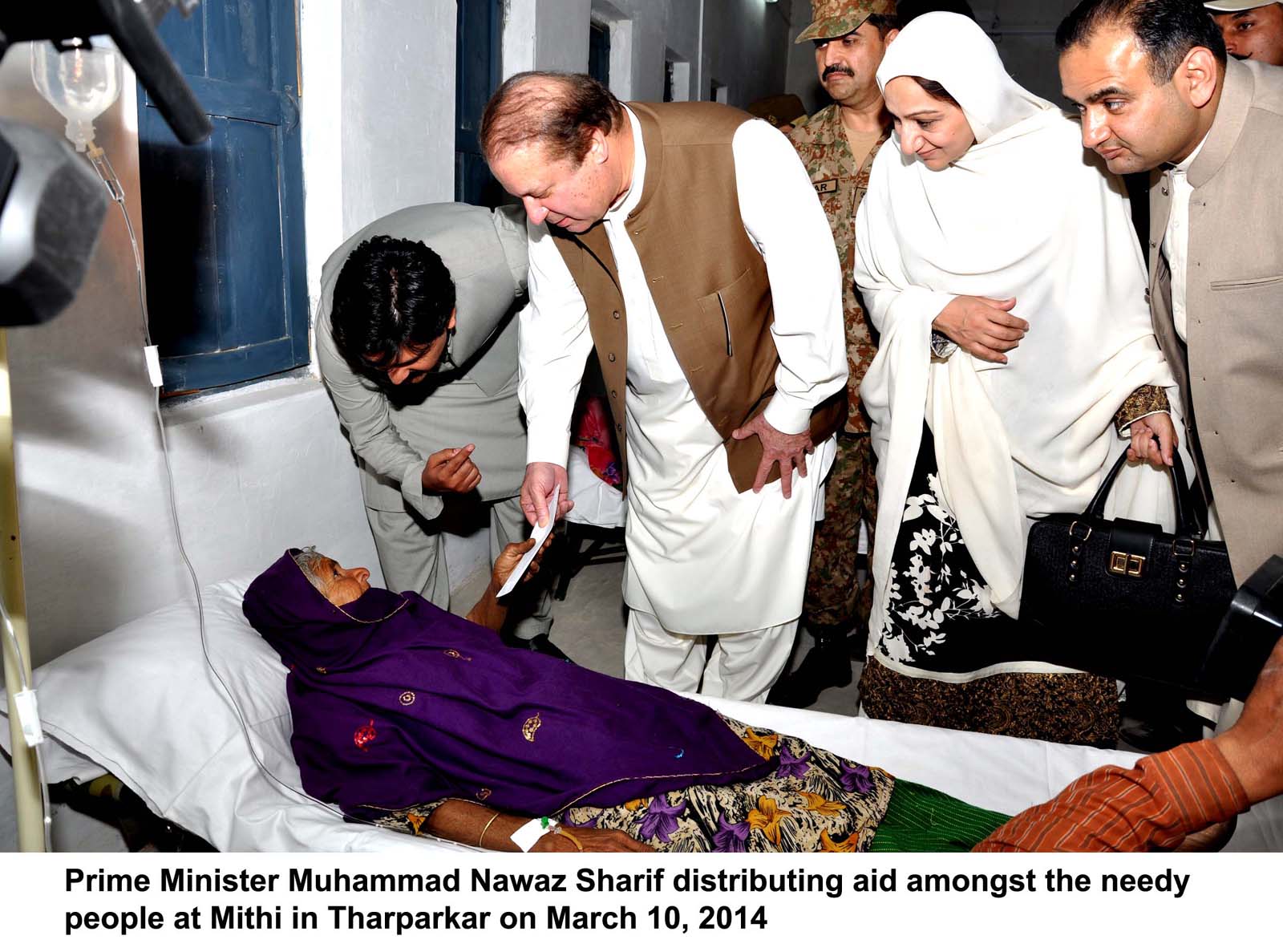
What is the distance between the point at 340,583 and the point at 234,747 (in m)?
0.39

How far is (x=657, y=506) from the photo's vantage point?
97.3 inches

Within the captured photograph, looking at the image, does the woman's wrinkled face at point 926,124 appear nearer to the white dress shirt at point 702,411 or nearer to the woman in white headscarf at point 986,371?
the woman in white headscarf at point 986,371

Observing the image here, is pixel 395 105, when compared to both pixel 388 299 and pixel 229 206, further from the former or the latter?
pixel 388 299

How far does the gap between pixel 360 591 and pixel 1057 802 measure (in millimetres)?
1381

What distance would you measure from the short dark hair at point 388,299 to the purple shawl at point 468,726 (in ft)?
1.76

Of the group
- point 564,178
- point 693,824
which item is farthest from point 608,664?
point 564,178

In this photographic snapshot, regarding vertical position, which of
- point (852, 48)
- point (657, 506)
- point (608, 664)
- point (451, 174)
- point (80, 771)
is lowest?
Answer: point (608, 664)

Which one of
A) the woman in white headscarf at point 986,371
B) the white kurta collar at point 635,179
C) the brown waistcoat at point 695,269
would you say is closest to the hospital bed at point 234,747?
the woman in white headscarf at point 986,371

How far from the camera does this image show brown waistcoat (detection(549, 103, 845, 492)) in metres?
2.09

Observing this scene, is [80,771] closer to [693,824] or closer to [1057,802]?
[693,824]

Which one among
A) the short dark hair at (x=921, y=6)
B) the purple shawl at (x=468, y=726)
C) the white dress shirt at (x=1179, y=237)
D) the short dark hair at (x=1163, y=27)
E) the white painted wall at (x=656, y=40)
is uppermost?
the white painted wall at (x=656, y=40)

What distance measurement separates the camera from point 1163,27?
168cm

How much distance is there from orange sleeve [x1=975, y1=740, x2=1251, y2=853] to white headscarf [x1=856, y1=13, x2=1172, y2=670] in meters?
1.01

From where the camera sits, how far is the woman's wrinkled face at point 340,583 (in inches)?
80.3
